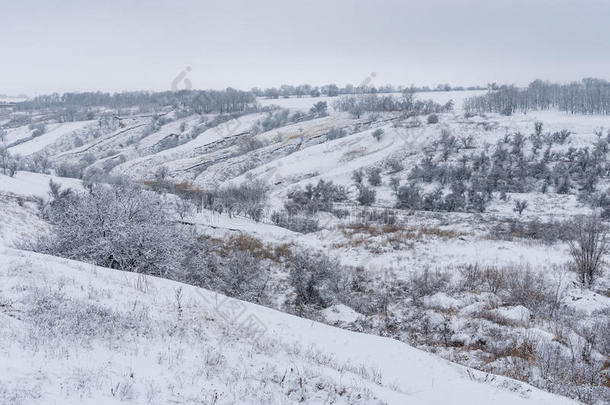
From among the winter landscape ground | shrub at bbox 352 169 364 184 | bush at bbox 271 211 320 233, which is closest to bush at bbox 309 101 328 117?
shrub at bbox 352 169 364 184

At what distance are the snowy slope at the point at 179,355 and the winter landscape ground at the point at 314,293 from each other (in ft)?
0.12

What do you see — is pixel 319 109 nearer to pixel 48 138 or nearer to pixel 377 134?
pixel 377 134

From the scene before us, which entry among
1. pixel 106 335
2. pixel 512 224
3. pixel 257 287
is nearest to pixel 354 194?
pixel 512 224

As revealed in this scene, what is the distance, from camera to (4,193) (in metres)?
25.0

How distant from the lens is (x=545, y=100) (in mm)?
87562

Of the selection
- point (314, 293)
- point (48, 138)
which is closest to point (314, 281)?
point (314, 293)

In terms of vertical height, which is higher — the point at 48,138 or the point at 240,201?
the point at 48,138

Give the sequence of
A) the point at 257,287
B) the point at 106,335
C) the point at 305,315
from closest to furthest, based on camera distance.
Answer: the point at 106,335 → the point at 305,315 → the point at 257,287

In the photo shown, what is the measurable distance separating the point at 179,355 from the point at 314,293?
32.7ft

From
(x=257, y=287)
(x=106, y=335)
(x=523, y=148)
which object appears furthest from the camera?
(x=523, y=148)

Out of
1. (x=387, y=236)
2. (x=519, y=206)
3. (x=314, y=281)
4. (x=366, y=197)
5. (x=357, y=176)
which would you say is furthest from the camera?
(x=357, y=176)

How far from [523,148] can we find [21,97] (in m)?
203

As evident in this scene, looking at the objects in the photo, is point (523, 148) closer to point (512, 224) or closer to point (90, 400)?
point (512, 224)

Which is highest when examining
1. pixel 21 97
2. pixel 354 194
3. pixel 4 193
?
pixel 21 97
